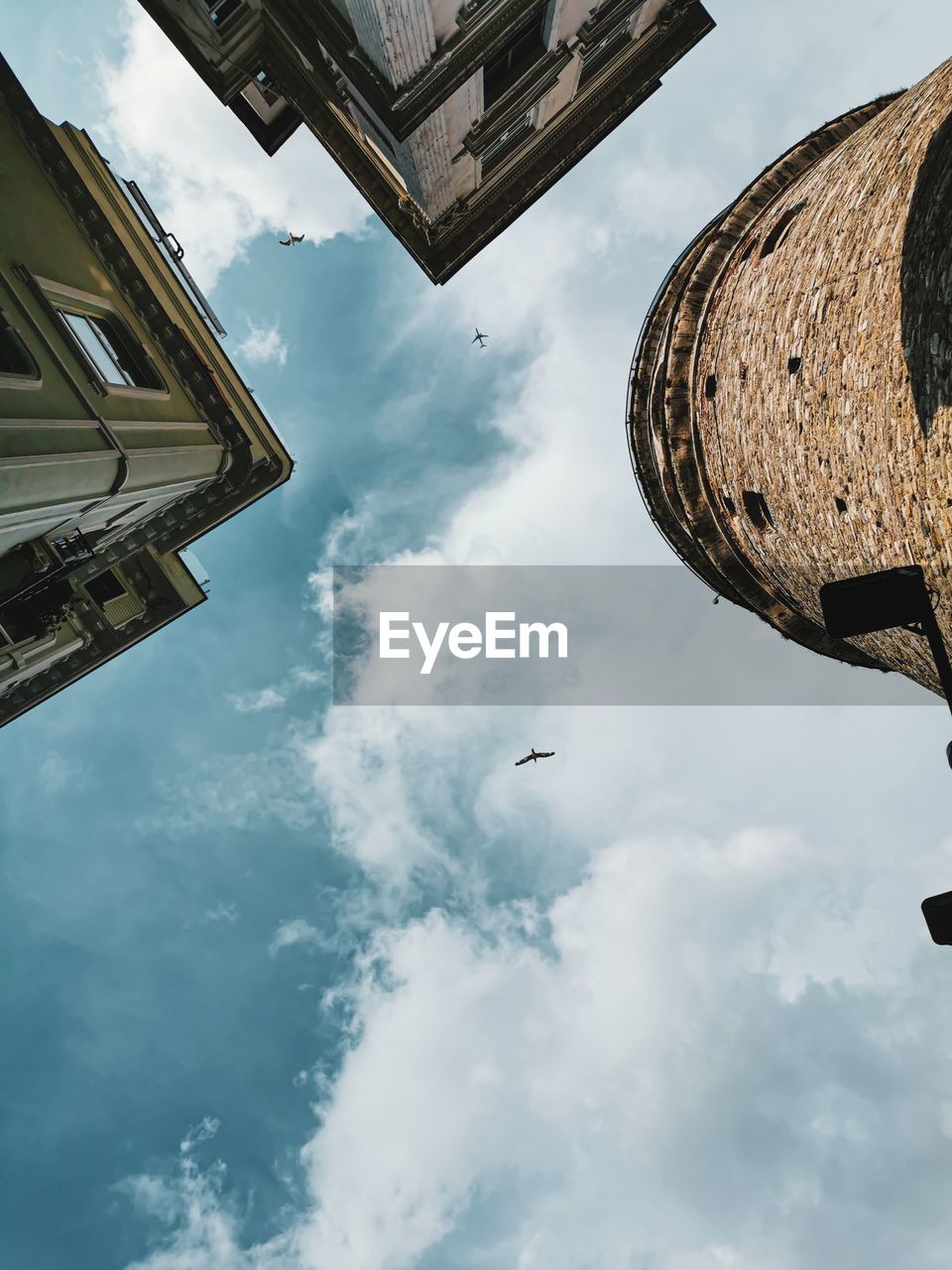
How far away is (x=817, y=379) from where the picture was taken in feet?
29.3

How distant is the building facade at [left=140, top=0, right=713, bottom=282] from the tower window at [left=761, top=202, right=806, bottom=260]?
666 centimetres

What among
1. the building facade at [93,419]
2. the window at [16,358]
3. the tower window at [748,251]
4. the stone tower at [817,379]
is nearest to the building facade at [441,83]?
the building facade at [93,419]

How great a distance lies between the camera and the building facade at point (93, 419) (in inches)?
402

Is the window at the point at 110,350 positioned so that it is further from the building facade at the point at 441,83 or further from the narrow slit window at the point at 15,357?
the building facade at the point at 441,83

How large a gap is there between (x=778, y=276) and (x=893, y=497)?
15.2 ft

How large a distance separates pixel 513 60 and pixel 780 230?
832cm

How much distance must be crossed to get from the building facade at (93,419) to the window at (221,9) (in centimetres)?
404

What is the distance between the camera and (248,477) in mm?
18641

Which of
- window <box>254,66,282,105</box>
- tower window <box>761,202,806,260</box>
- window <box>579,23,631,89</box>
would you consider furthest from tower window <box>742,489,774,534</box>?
window <box>254,66,282,105</box>

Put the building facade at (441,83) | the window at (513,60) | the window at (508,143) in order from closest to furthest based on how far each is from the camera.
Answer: the building facade at (441,83) → the window at (513,60) → the window at (508,143)

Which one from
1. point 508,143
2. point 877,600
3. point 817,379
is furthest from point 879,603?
point 508,143

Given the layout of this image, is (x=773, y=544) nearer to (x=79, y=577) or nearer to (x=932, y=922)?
(x=932, y=922)

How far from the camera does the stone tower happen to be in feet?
23.7

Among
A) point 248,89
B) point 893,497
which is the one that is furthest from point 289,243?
point 893,497
